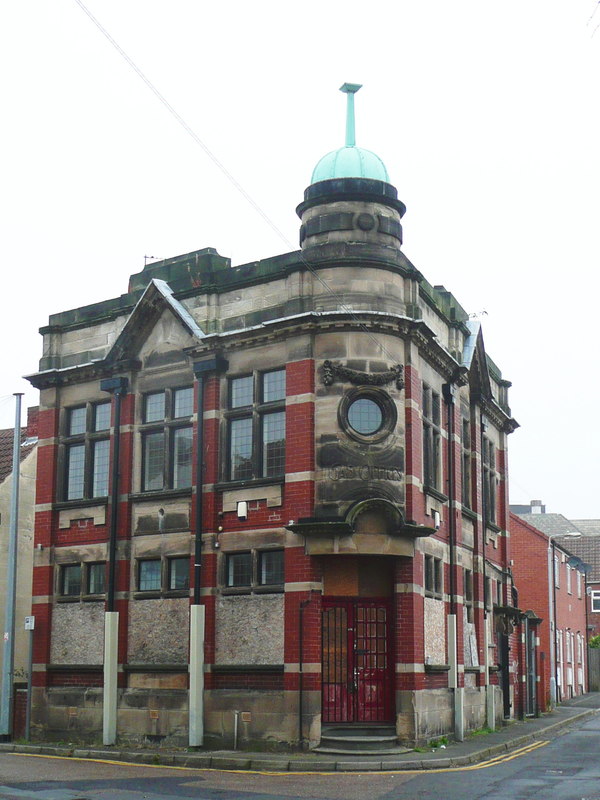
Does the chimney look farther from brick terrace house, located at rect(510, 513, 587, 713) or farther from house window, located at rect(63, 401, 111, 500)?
brick terrace house, located at rect(510, 513, 587, 713)

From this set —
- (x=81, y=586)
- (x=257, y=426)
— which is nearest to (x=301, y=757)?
(x=257, y=426)

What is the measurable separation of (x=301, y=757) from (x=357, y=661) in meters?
2.69

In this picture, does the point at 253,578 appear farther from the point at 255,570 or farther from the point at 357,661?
the point at 357,661

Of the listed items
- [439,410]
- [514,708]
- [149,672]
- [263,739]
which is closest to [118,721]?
[149,672]

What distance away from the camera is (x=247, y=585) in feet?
79.9

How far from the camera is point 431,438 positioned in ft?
87.8

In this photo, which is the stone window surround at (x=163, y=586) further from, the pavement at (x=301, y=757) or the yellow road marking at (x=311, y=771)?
the yellow road marking at (x=311, y=771)

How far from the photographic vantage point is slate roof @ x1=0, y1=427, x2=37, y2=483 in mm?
34659

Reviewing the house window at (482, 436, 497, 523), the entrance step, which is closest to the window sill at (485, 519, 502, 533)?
the house window at (482, 436, 497, 523)

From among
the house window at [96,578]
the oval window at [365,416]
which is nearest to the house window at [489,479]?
the oval window at [365,416]

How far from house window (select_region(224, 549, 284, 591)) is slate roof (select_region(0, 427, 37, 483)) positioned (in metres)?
11.7

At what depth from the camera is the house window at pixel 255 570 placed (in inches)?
944

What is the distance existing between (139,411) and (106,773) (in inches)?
384

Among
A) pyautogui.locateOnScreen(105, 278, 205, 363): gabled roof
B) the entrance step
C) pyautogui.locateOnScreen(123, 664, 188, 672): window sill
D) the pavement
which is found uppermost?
pyautogui.locateOnScreen(105, 278, 205, 363): gabled roof
